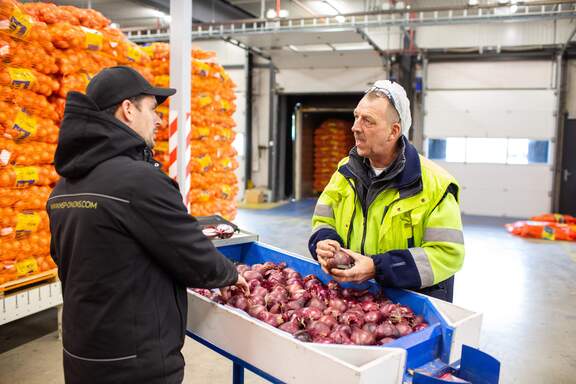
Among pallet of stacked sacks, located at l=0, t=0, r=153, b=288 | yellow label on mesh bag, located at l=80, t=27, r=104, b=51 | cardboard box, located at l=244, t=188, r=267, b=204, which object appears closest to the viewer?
pallet of stacked sacks, located at l=0, t=0, r=153, b=288

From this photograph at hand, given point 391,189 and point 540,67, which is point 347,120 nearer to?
point 540,67

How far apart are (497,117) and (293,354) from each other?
478 inches

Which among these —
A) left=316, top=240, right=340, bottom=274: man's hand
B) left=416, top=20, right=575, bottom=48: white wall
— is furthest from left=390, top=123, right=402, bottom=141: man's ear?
left=416, top=20, right=575, bottom=48: white wall

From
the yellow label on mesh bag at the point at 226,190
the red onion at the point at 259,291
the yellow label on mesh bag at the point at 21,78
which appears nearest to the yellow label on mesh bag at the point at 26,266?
the yellow label on mesh bag at the point at 21,78

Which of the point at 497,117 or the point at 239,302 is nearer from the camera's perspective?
the point at 239,302

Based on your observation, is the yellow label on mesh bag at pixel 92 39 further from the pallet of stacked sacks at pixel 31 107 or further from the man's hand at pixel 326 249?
the man's hand at pixel 326 249

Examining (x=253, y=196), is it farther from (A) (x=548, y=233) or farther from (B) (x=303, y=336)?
(B) (x=303, y=336)

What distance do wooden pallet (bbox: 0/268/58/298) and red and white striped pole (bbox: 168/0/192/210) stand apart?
159 cm

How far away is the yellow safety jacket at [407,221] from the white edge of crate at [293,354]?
1.93 feet

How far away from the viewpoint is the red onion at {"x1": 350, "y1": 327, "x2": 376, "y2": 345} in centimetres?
193

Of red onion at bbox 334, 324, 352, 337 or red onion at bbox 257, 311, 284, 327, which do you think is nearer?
red onion at bbox 334, 324, 352, 337

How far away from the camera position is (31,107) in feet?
14.0

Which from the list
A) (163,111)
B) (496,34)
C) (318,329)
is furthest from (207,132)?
(496,34)

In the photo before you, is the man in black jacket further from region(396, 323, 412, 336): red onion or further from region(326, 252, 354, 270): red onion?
region(396, 323, 412, 336): red onion
